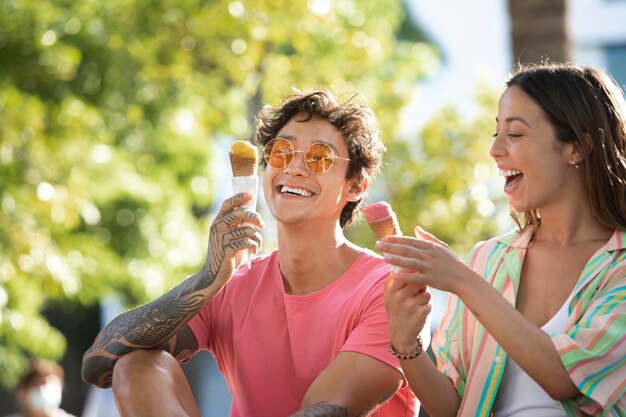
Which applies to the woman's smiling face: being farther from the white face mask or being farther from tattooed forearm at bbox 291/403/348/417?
the white face mask

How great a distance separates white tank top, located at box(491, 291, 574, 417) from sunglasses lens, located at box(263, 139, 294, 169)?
1190mm

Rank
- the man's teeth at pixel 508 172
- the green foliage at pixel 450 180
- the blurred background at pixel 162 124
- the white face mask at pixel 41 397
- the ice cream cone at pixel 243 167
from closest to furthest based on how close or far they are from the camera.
Answer: the man's teeth at pixel 508 172, the ice cream cone at pixel 243 167, the white face mask at pixel 41 397, the blurred background at pixel 162 124, the green foliage at pixel 450 180

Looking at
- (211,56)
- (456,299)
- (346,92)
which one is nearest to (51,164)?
(211,56)

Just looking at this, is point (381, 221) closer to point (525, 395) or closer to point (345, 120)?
point (525, 395)

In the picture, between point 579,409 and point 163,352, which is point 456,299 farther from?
point 163,352

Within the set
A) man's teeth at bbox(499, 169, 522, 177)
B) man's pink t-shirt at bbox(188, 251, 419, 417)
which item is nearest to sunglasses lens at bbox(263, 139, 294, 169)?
man's pink t-shirt at bbox(188, 251, 419, 417)

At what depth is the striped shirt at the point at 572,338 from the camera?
10.8 ft

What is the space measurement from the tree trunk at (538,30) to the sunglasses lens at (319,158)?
115 inches

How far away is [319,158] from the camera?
4230 mm

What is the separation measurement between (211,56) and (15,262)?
356cm

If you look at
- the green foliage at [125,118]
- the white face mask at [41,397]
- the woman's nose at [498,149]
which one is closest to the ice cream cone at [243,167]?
the woman's nose at [498,149]

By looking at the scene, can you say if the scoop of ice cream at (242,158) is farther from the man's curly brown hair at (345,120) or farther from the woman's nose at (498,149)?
the woman's nose at (498,149)

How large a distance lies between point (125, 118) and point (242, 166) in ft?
25.3

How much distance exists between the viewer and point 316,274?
4.27 meters
